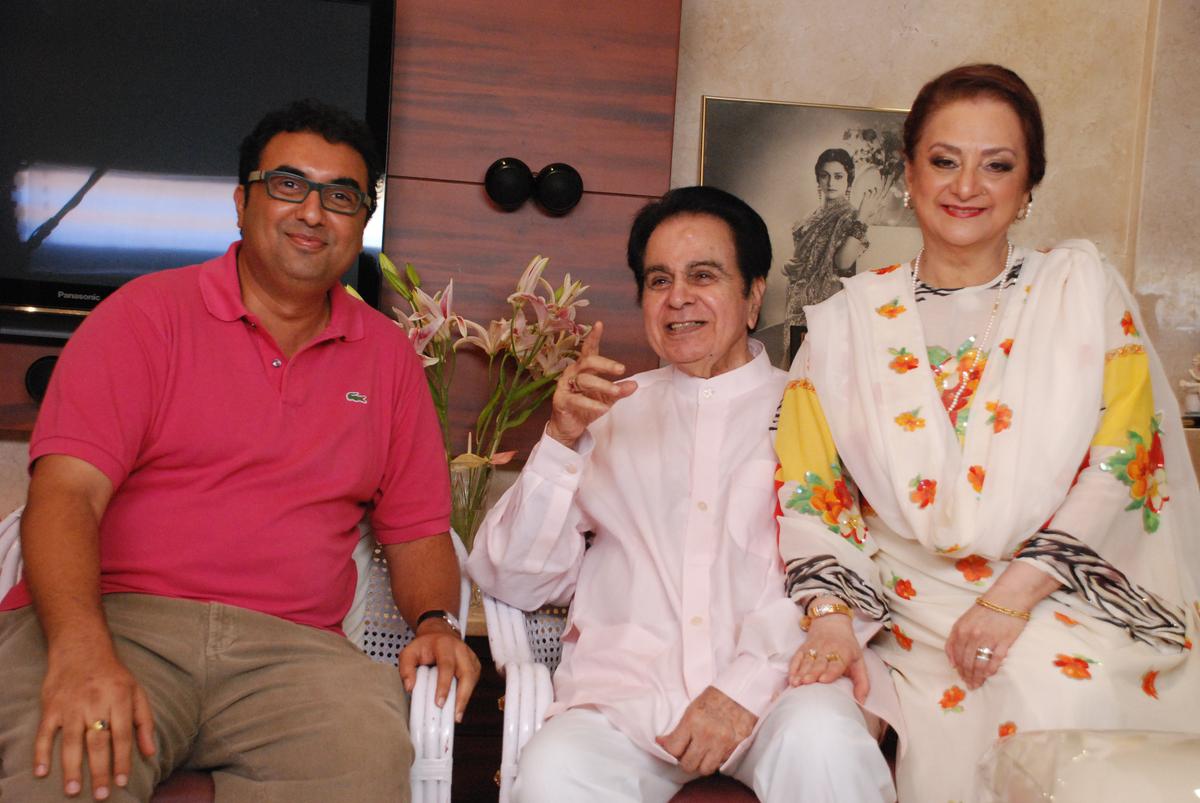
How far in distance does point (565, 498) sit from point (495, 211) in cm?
107

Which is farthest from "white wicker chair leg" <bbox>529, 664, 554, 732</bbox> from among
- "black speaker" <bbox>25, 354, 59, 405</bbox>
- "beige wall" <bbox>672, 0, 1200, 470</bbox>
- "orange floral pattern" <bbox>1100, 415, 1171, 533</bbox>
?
"beige wall" <bbox>672, 0, 1200, 470</bbox>

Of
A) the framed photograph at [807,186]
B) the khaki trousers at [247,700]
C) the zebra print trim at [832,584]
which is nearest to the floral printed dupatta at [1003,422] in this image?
the zebra print trim at [832,584]

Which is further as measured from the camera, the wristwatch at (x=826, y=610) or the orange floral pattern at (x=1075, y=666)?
the wristwatch at (x=826, y=610)

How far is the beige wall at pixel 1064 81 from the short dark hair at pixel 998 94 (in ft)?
3.95

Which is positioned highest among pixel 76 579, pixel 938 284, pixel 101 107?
pixel 101 107

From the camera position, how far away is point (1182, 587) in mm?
1658

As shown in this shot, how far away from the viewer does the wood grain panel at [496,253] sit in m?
2.66

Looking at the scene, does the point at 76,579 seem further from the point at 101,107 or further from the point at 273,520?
the point at 101,107

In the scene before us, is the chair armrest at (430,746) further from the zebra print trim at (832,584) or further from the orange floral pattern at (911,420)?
the orange floral pattern at (911,420)

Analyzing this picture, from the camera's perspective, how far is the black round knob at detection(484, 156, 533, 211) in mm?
2613

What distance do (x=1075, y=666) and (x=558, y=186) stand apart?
1.60 metres

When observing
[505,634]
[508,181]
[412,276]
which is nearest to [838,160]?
[508,181]

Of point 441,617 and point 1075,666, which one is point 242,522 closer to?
point 441,617

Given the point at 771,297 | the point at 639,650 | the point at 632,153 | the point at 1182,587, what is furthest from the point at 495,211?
the point at 1182,587
